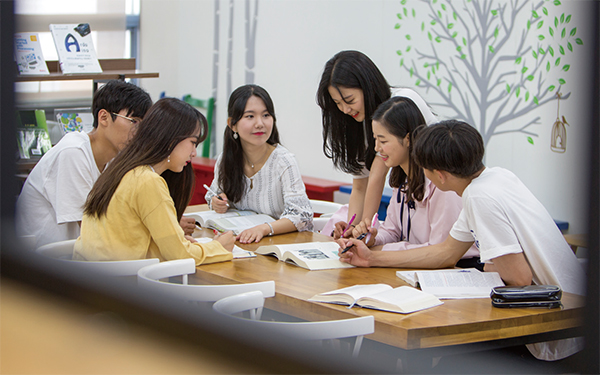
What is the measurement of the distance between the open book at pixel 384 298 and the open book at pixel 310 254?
12.7 inches

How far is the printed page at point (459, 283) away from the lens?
153cm

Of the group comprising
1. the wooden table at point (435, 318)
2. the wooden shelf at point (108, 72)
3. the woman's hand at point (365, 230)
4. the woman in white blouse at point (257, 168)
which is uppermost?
the wooden shelf at point (108, 72)

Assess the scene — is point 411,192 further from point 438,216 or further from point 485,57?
point 485,57

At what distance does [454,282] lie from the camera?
162 cm

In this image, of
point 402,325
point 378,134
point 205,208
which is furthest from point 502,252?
point 205,208

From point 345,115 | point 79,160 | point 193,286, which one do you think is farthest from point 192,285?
point 345,115

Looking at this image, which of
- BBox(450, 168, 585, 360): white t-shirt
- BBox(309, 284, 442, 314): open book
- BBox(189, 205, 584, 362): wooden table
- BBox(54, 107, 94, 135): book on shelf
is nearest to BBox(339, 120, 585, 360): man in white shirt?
BBox(450, 168, 585, 360): white t-shirt

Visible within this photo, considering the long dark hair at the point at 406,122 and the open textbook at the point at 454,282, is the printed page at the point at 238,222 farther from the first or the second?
the open textbook at the point at 454,282

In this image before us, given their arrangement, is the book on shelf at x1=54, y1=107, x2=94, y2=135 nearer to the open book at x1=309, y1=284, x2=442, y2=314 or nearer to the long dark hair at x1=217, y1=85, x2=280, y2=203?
the long dark hair at x1=217, y1=85, x2=280, y2=203

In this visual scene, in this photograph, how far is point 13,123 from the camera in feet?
2.63

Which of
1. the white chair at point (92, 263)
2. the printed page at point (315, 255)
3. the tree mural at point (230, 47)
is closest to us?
the white chair at point (92, 263)

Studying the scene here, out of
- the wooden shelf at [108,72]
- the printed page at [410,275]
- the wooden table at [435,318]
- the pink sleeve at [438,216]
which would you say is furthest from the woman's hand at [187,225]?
the wooden shelf at [108,72]

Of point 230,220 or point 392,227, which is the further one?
point 230,220

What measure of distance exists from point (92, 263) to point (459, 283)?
3.67 feet
